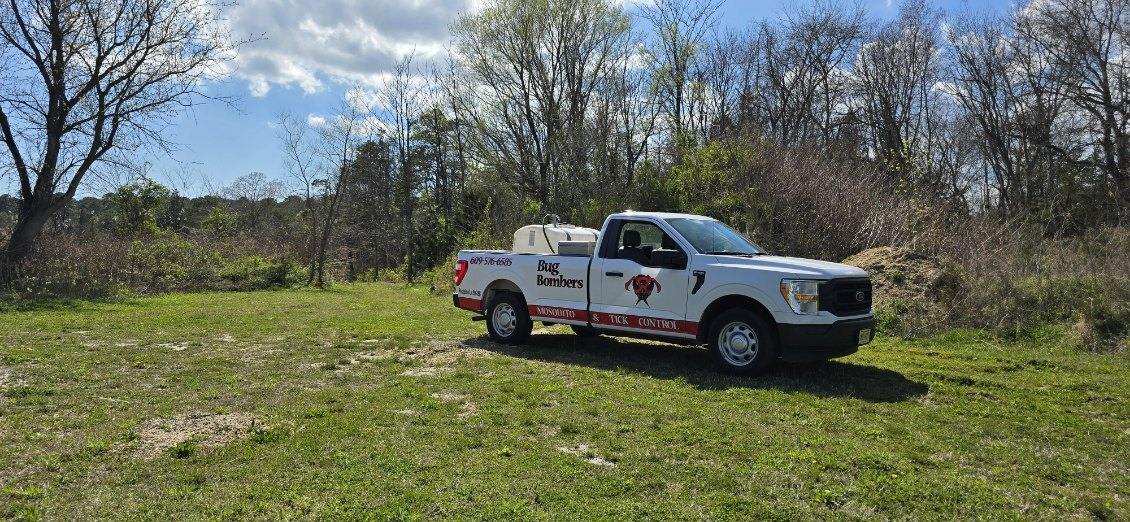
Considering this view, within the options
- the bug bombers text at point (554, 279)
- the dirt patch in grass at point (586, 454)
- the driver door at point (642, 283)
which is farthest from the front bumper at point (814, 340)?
the dirt patch in grass at point (586, 454)

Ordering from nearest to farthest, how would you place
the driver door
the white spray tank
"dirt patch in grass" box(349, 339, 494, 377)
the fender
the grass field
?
the grass field → the fender → the driver door → "dirt patch in grass" box(349, 339, 494, 377) → the white spray tank

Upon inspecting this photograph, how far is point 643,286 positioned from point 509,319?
259 cm

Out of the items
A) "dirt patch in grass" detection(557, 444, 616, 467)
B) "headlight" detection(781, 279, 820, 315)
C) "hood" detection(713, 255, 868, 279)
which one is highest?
"hood" detection(713, 255, 868, 279)

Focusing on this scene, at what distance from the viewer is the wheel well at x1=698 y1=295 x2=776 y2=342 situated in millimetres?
7992

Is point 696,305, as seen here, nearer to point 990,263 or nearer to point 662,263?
point 662,263

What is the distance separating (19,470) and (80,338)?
7521mm

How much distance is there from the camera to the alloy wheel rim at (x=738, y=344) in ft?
26.0

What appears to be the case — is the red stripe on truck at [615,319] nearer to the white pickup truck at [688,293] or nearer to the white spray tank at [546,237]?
the white pickup truck at [688,293]

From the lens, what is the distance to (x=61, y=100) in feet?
63.9

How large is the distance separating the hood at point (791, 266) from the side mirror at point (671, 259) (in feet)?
1.31

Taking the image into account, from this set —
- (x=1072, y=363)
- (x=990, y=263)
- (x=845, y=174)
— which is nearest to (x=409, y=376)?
(x=1072, y=363)

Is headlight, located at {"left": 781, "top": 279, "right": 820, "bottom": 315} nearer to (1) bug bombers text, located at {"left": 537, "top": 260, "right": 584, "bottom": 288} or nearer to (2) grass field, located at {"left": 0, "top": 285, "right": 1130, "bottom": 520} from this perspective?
(2) grass field, located at {"left": 0, "top": 285, "right": 1130, "bottom": 520}

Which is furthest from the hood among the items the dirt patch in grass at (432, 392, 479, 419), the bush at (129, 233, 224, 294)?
the bush at (129, 233, 224, 294)

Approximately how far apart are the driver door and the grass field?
0.55 meters
